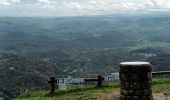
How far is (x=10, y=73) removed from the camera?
4953 inches

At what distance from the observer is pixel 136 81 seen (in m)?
16.8

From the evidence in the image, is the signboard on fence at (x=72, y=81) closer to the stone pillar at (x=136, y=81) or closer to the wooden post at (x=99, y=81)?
the wooden post at (x=99, y=81)

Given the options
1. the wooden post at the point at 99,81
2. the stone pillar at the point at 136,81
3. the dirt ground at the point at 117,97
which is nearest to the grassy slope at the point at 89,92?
the wooden post at the point at 99,81

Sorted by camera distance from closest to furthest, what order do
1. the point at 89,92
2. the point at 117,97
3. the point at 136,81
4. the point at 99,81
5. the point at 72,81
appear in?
the point at 136,81 → the point at 117,97 → the point at 89,92 → the point at 72,81 → the point at 99,81

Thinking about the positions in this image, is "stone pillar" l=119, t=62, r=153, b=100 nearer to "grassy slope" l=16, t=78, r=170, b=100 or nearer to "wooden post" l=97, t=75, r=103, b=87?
"grassy slope" l=16, t=78, r=170, b=100

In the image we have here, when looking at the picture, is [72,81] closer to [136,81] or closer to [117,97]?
[117,97]

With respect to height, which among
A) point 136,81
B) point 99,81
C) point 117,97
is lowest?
point 117,97

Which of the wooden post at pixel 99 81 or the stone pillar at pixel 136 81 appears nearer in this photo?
the stone pillar at pixel 136 81

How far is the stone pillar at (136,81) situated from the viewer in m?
16.8

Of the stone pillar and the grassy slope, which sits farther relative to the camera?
the grassy slope

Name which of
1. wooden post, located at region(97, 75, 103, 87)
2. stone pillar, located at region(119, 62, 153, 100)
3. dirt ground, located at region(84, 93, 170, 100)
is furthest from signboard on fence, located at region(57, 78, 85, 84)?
stone pillar, located at region(119, 62, 153, 100)

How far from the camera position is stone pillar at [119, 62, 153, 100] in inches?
661

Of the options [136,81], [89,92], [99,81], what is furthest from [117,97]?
[99,81]

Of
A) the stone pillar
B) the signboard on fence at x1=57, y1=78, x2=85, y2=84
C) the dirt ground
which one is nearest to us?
the stone pillar
